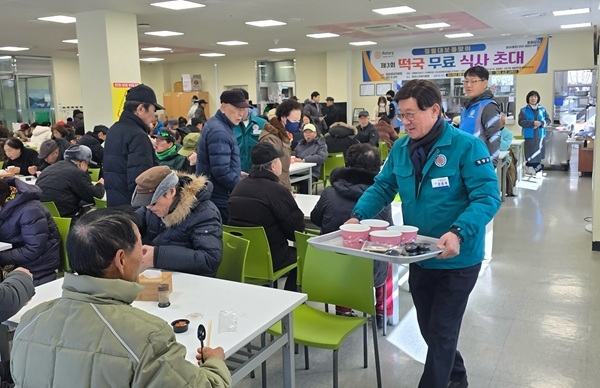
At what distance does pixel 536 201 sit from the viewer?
7680 mm

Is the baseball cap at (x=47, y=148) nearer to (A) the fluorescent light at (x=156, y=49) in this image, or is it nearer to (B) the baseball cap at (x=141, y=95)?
(B) the baseball cap at (x=141, y=95)

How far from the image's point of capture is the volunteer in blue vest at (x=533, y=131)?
9.76 meters

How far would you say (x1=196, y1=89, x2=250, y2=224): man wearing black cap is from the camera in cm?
412

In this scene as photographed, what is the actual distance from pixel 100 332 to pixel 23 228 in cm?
224

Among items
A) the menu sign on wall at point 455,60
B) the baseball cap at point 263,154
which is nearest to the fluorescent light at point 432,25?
the menu sign on wall at point 455,60

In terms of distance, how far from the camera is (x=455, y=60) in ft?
45.1

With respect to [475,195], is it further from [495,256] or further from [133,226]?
[495,256]

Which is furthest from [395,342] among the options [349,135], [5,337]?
[349,135]

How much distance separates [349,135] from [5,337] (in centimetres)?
617

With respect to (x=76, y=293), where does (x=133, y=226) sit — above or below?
above

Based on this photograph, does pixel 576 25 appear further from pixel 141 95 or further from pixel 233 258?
pixel 233 258

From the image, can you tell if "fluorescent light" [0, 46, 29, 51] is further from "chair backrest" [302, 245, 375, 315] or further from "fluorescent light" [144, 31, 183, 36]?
"chair backrest" [302, 245, 375, 315]

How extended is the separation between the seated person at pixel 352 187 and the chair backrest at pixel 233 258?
0.68 metres

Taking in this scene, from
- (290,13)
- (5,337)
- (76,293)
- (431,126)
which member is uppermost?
(290,13)
